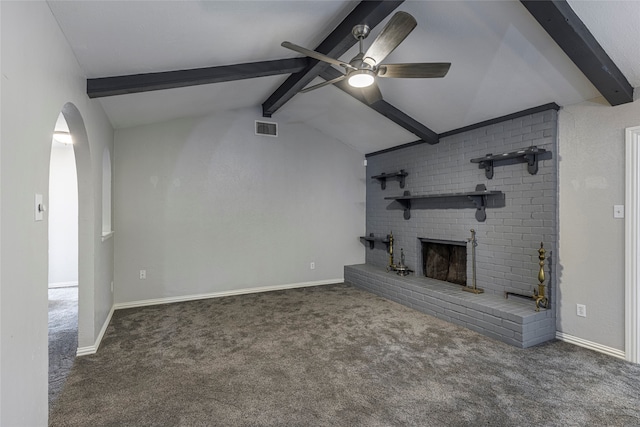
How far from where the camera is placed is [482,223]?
3.93m

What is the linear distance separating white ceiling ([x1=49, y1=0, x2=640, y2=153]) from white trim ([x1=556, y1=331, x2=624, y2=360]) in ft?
7.38

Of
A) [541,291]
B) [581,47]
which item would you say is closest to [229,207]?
[541,291]

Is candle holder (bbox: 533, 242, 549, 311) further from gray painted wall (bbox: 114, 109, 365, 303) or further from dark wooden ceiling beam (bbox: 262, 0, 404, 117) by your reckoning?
gray painted wall (bbox: 114, 109, 365, 303)

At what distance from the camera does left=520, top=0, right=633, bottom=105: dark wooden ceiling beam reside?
84.7 inches

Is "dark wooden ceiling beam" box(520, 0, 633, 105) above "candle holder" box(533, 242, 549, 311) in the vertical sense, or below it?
above

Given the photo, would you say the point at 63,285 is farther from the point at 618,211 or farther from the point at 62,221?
the point at 618,211

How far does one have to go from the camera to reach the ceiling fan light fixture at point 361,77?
2.45 metres

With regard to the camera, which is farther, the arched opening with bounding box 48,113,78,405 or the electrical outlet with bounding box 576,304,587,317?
→ the arched opening with bounding box 48,113,78,405

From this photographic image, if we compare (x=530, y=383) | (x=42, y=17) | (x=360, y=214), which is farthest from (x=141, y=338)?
(x=360, y=214)

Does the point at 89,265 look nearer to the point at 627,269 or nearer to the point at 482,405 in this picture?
the point at 482,405

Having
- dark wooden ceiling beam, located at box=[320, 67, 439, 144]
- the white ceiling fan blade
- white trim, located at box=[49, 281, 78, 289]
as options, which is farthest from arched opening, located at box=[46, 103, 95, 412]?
white trim, located at box=[49, 281, 78, 289]

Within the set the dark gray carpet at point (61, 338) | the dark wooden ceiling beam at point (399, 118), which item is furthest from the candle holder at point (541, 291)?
the dark gray carpet at point (61, 338)

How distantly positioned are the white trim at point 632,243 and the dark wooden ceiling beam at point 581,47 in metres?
0.36

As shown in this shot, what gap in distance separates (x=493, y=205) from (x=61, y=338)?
15.7 feet
